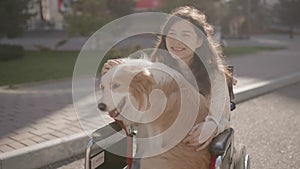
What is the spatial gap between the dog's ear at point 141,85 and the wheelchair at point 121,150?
Result: 407 millimetres

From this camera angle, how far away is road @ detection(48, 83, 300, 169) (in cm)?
396

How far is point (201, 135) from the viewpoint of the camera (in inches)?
85.6

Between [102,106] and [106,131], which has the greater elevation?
[102,106]

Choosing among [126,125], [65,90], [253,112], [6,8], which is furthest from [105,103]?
[6,8]

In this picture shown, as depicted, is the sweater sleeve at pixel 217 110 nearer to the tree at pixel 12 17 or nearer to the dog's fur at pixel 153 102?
the dog's fur at pixel 153 102

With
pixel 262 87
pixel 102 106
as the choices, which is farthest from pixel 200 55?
pixel 262 87

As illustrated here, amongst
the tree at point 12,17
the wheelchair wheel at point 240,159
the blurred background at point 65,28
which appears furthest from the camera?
the tree at point 12,17

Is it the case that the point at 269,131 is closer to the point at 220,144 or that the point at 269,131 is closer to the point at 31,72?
the point at 220,144

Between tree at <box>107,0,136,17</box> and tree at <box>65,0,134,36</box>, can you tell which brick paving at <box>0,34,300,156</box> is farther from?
tree at <box>107,0,136,17</box>

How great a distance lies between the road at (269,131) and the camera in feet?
13.0

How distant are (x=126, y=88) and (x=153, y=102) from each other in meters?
0.17

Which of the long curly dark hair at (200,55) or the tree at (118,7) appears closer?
the long curly dark hair at (200,55)

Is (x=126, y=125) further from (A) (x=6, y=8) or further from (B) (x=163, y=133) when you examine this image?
(A) (x=6, y=8)

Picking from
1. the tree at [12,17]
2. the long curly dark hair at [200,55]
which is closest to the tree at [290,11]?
the tree at [12,17]
